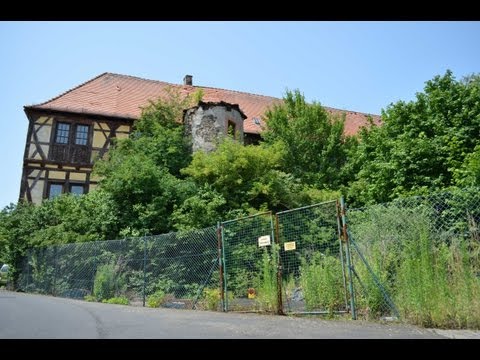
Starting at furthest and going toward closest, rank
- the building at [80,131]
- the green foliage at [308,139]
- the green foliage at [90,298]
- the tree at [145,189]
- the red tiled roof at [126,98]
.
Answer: the red tiled roof at [126,98] < the green foliage at [308,139] < the building at [80,131] < the tree at [145,189] < the green foliage at [90,298]

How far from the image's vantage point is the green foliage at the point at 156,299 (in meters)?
10.7

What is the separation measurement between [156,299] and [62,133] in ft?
48.8

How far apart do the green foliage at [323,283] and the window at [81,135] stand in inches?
706

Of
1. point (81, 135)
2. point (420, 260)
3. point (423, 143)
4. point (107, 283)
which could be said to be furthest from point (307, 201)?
point (81, 135)

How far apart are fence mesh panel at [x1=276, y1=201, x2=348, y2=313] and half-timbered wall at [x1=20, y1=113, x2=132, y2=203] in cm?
1572

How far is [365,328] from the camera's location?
19.1 feet

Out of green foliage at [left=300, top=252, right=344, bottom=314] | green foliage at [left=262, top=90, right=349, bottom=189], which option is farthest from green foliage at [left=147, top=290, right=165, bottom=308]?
green foliage at [left=262, top=90, right=349, bottom=189]

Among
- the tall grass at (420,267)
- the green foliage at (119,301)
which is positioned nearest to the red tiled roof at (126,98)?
the green foliage at (119,301)

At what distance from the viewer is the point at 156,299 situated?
1095 cm

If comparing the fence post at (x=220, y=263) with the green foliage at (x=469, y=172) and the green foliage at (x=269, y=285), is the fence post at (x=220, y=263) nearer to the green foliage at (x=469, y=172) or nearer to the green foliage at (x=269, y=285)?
the green foliage at (x=269, y=285)

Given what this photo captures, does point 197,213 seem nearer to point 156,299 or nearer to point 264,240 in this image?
point 156,299
